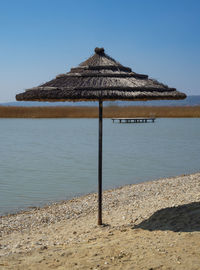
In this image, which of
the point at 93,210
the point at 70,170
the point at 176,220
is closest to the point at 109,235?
the point at 176,220

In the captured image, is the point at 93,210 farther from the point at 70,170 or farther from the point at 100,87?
the point at 70,170

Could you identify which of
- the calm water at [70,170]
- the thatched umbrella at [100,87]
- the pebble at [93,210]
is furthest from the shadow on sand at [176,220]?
the calm water at [70,170]

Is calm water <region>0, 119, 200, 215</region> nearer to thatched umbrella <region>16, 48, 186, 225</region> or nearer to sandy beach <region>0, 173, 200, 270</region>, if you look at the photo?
sandy beach <region>0, 173, 200, 270</region>

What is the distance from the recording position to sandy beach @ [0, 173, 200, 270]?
4457 mm

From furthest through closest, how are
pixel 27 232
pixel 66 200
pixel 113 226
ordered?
pixel 66 200 < pixel 27 232 < pixel 113 226

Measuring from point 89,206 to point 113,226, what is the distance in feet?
7.00

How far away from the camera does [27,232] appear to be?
6.71 m

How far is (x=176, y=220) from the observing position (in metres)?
5.83

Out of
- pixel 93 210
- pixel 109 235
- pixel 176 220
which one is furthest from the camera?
pixel 93 210

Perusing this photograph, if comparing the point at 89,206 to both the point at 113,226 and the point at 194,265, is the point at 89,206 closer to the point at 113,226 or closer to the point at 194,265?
the point at 113,226

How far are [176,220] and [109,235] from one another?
1.05m

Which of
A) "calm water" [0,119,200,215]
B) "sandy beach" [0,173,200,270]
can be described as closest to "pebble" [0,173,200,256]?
"sandy beach" [0,173,200,270]

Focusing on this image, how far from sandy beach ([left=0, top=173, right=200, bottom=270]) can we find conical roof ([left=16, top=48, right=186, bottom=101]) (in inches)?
77.9

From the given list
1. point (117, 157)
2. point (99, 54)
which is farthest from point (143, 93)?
point (117, 157)
